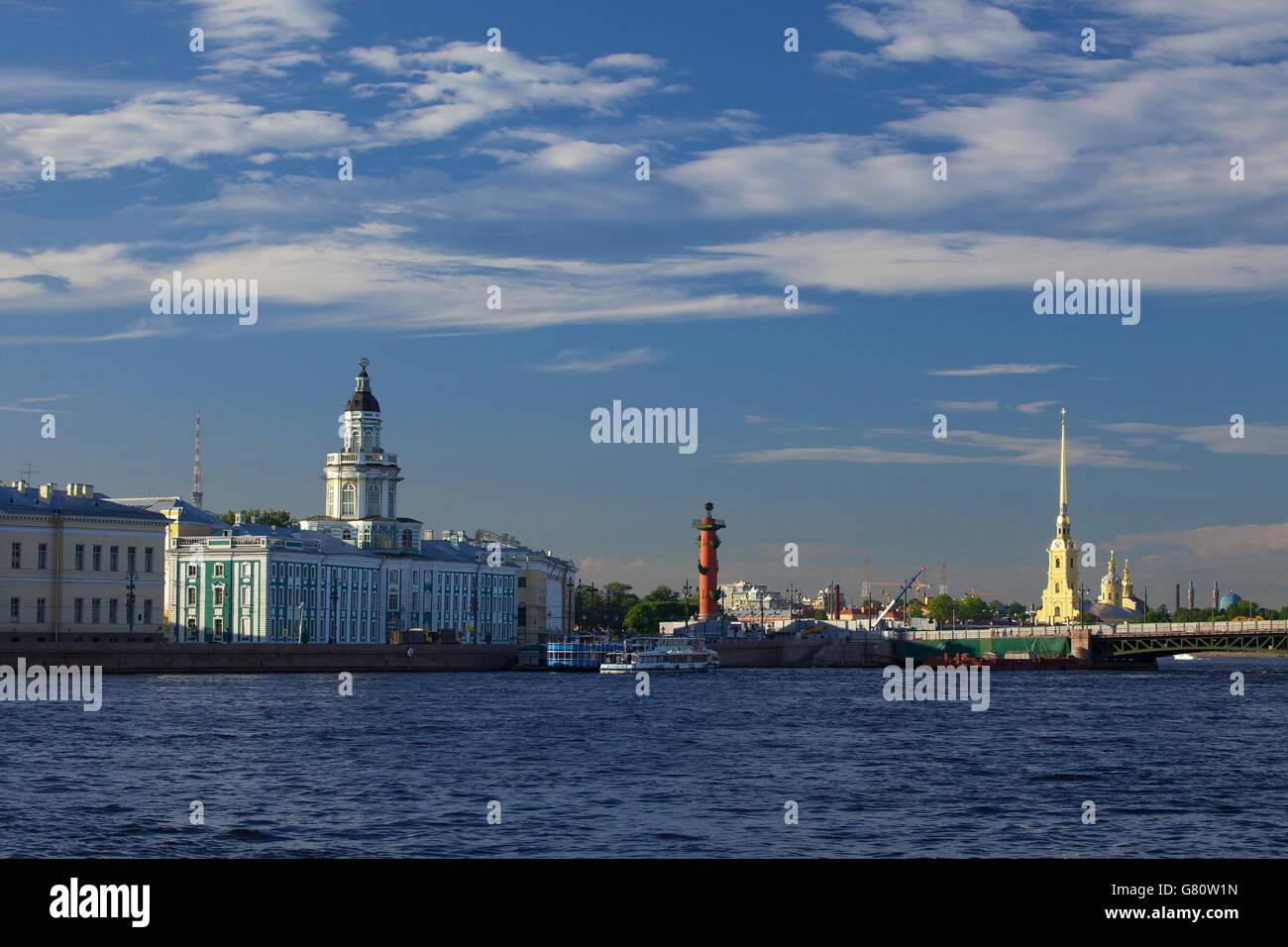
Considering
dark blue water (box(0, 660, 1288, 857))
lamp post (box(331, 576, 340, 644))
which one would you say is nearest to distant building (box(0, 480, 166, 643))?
lamp post (box(331, 576, 340, 644))

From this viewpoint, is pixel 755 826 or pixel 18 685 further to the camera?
pixel 18 685

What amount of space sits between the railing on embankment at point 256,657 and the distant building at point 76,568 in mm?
3750

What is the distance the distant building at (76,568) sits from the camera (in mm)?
64938

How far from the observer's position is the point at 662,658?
291ft

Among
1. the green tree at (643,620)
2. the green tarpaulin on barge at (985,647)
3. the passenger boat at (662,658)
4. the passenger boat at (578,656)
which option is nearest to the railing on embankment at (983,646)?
the green tarpaulin on barge at (985,647)

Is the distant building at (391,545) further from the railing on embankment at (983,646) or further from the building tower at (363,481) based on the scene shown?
the railing on embankment at (983,646)

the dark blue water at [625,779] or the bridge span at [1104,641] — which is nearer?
the dark blue water at [625,779]

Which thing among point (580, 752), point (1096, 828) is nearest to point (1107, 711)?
point (580, 752)

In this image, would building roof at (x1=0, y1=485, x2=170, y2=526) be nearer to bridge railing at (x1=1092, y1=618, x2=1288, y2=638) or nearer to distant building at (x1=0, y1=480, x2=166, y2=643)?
distant building at (x1=0, y1=480, x2=166, y2=643)

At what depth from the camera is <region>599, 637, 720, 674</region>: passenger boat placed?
86.1 meters

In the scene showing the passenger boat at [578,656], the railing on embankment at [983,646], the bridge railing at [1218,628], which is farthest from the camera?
the railing on embankment at [983,646]

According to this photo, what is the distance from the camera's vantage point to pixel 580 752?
30.9m
